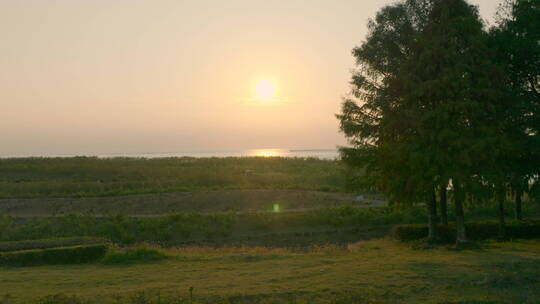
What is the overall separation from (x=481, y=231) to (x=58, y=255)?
21117 mm

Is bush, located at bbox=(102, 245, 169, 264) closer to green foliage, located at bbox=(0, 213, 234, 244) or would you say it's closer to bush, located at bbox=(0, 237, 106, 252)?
bush, located at bbox=(0, 237, 106, 252)

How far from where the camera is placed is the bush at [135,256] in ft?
68.2

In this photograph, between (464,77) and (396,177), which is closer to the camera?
(464,77)

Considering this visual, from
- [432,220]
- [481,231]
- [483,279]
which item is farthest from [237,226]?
[483,279]

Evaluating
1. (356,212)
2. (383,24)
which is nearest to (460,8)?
(383,24)

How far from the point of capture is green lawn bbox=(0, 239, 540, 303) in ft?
45.6

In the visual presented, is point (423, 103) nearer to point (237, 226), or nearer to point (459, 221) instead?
point (459, 221)

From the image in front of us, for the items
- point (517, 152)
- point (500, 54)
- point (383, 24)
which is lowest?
point (517, 152)

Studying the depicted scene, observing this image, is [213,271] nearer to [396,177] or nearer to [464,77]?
[396,177]

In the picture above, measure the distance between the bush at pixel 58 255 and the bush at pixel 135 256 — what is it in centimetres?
87

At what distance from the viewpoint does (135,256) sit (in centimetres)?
2111

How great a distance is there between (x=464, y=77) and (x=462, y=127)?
2.14 metres

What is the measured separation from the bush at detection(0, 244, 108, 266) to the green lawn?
1391mm

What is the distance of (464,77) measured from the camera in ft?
74.4
